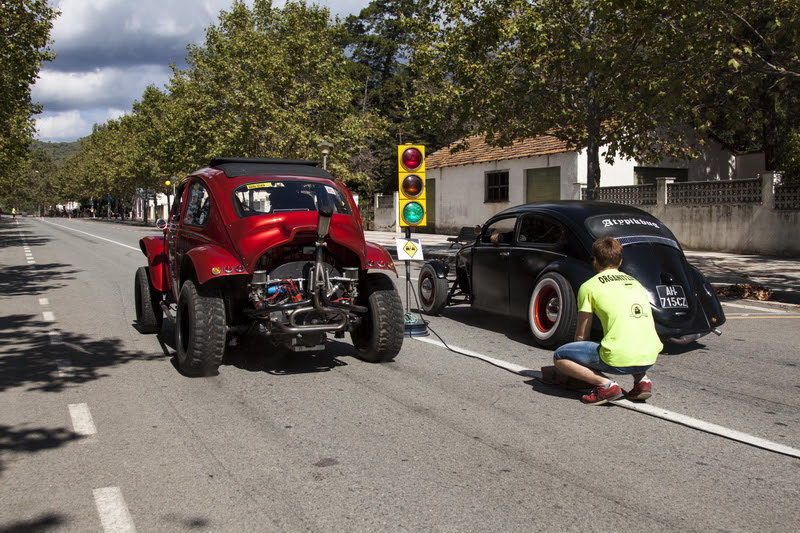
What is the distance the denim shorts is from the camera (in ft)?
17.3

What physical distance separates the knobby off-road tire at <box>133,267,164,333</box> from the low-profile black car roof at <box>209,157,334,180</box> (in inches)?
73.1

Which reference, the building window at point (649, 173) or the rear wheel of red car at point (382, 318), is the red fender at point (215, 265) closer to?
the rear wheel of red car at point (382, 318)

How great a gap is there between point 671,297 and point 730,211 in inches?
649

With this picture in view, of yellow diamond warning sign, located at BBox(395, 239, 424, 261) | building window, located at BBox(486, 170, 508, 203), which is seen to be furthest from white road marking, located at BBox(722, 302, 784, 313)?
building window, located at BBox(486, 170, 508, 203)

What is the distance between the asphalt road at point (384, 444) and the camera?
3.47 metres

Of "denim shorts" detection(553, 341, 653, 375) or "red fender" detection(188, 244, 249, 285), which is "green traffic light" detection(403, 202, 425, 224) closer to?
"red fender" detection(188, 244, 249, 285)

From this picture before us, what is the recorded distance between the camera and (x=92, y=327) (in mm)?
9133

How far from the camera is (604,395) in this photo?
5.36m

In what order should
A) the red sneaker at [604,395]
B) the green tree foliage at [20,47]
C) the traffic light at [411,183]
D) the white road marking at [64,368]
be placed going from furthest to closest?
the green tree foliage at [20,47] → the traffic light at [411,183] → the white road marking at [64,368] → the red sneaker at [604,395]

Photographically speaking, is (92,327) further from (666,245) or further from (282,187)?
(666,245)

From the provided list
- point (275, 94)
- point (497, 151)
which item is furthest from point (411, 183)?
point (275, 94)


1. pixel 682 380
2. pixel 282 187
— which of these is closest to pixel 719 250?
pixel 682 380

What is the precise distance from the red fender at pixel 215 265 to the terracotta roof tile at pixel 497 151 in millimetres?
19981

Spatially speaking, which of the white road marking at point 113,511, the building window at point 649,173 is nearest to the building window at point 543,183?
the building window at point 649,173
